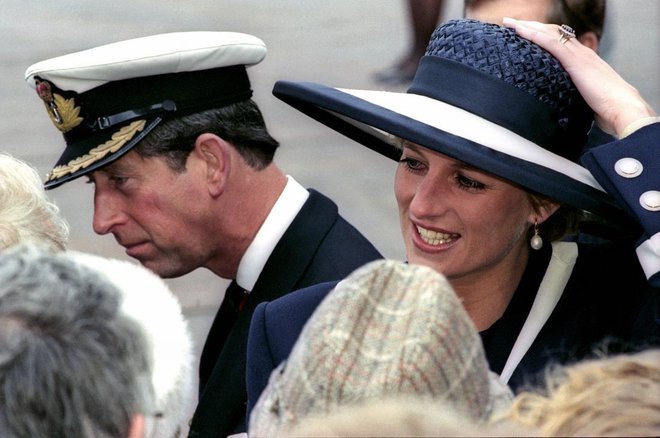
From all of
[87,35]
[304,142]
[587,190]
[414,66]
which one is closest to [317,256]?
[587,190]

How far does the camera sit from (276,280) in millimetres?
3006

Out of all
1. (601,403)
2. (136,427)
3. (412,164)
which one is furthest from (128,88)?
(601,403)

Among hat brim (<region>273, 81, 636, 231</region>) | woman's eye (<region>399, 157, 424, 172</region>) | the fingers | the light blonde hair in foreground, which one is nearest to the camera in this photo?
→ the light blonde hair in foreground

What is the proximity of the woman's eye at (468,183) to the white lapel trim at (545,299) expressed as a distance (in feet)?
0.70

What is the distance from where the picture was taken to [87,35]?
8.54 meters

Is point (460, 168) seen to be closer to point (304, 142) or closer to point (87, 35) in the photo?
point (304, 142)

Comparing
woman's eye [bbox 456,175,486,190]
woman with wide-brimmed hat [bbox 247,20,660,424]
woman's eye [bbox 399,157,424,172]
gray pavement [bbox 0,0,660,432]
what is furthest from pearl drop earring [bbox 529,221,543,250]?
gray pavement [bbox 0,0,660,432]

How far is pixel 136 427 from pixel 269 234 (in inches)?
62.3

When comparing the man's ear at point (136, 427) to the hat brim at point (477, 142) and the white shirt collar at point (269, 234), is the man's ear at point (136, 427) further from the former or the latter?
the white shirt collar at point (269, 234)

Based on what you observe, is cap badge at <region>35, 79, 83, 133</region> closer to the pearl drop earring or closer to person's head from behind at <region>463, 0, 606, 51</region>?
person's head from behind at <region>463, 0, 606, 51</region>

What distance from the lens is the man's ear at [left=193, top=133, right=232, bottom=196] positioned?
315 cm

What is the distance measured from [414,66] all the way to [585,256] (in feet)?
18.0

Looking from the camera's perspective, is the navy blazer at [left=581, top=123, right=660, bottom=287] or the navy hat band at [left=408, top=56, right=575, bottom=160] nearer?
the navy blazer at [left=581, top=123, right=660, bottom=287]

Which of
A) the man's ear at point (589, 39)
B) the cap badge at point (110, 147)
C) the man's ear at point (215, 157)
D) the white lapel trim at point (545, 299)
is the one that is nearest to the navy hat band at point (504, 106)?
the white lapel trim at point (545, 299)
